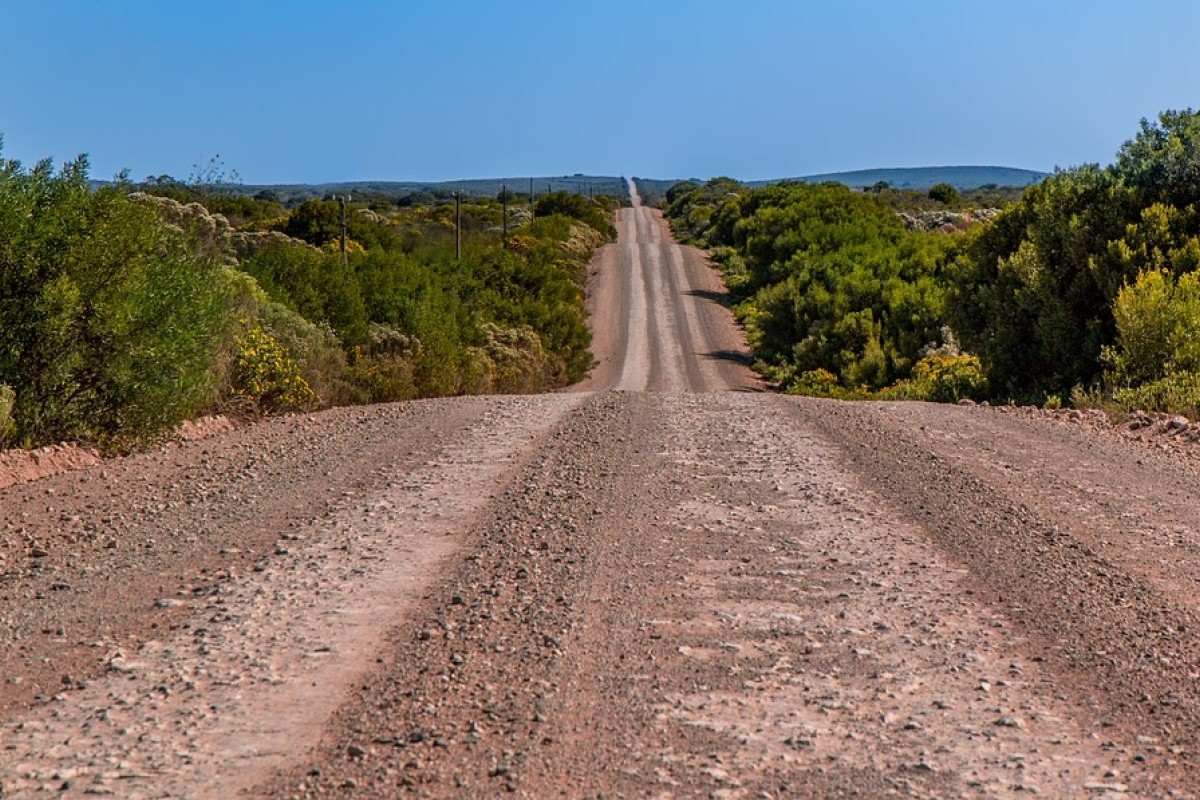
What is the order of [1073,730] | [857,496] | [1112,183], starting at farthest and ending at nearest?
[1112,183], [857,496], [1073,730]

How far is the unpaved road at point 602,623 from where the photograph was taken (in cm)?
474

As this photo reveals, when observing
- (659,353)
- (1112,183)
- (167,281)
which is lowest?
(659,353)

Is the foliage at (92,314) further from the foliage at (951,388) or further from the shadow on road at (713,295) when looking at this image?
the shadow on road at (713,295)

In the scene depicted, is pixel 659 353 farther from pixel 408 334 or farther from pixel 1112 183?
pixel 1112 183

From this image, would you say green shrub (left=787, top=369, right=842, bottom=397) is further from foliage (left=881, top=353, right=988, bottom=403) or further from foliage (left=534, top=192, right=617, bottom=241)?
foliage (left=534, top=192, right=617, bottom=241)

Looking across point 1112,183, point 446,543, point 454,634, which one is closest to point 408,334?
point 1112,183

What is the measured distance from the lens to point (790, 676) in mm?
5715

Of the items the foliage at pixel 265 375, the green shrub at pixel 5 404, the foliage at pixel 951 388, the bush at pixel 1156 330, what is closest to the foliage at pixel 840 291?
the foliage at pixel 951 388

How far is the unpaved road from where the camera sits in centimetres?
474

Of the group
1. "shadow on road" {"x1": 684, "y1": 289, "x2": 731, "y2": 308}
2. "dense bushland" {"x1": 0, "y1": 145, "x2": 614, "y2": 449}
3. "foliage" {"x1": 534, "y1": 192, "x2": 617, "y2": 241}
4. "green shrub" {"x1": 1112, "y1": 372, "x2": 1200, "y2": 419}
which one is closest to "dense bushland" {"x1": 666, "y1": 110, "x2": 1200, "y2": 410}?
"green shrub" {"x1": 1112, "y1": 372, "x2": 1200, "y2": 419}

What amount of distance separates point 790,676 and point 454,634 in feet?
5.22

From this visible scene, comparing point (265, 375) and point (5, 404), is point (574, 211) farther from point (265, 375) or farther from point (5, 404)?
point (5, 404)

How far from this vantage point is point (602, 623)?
643 centimetres

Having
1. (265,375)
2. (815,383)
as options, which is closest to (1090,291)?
(265,375)
